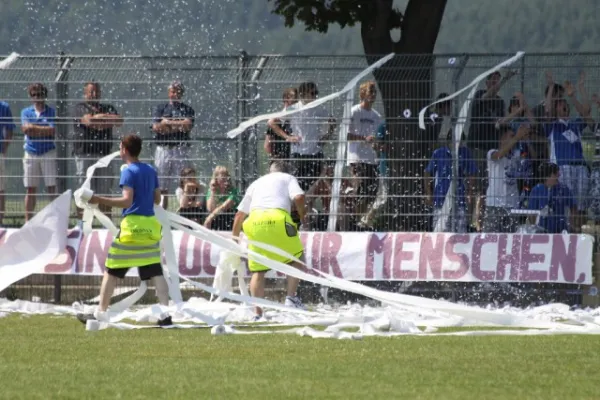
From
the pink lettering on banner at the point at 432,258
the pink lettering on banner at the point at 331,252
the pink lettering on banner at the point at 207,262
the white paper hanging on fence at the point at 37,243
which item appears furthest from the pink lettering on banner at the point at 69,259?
the pink lettering on banner at the point at 432,258

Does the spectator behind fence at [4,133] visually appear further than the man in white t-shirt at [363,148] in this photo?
Yes

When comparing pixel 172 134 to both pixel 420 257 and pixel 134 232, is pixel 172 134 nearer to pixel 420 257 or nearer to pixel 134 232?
pixel 420 257

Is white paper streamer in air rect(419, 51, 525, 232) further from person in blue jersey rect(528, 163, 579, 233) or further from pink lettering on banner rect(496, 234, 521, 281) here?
person in blue jersey rect(528, 163, 579, 233)

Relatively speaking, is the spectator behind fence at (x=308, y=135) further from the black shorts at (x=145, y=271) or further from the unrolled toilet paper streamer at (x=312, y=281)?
the black shorts at (x=145, y=271)

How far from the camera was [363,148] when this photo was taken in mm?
18547

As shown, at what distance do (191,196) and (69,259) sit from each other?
1.74 metres

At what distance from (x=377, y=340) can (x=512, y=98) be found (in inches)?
238

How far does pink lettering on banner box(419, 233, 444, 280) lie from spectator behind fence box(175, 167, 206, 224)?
9.28 feet

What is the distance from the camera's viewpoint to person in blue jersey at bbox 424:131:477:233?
18.3 meters

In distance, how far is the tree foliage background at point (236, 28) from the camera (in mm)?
45000

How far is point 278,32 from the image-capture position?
52.8 metres

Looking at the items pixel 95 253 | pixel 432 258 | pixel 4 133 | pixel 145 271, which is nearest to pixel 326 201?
pixel 432 258

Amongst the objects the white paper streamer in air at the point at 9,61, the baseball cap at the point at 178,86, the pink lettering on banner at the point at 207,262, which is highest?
the white paper streamer in air at the point at 9,61

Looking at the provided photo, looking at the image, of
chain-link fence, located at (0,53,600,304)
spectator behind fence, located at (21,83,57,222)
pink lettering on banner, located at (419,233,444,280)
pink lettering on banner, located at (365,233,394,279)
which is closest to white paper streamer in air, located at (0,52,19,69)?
chain-link fence, located at (0,53,600,304)
